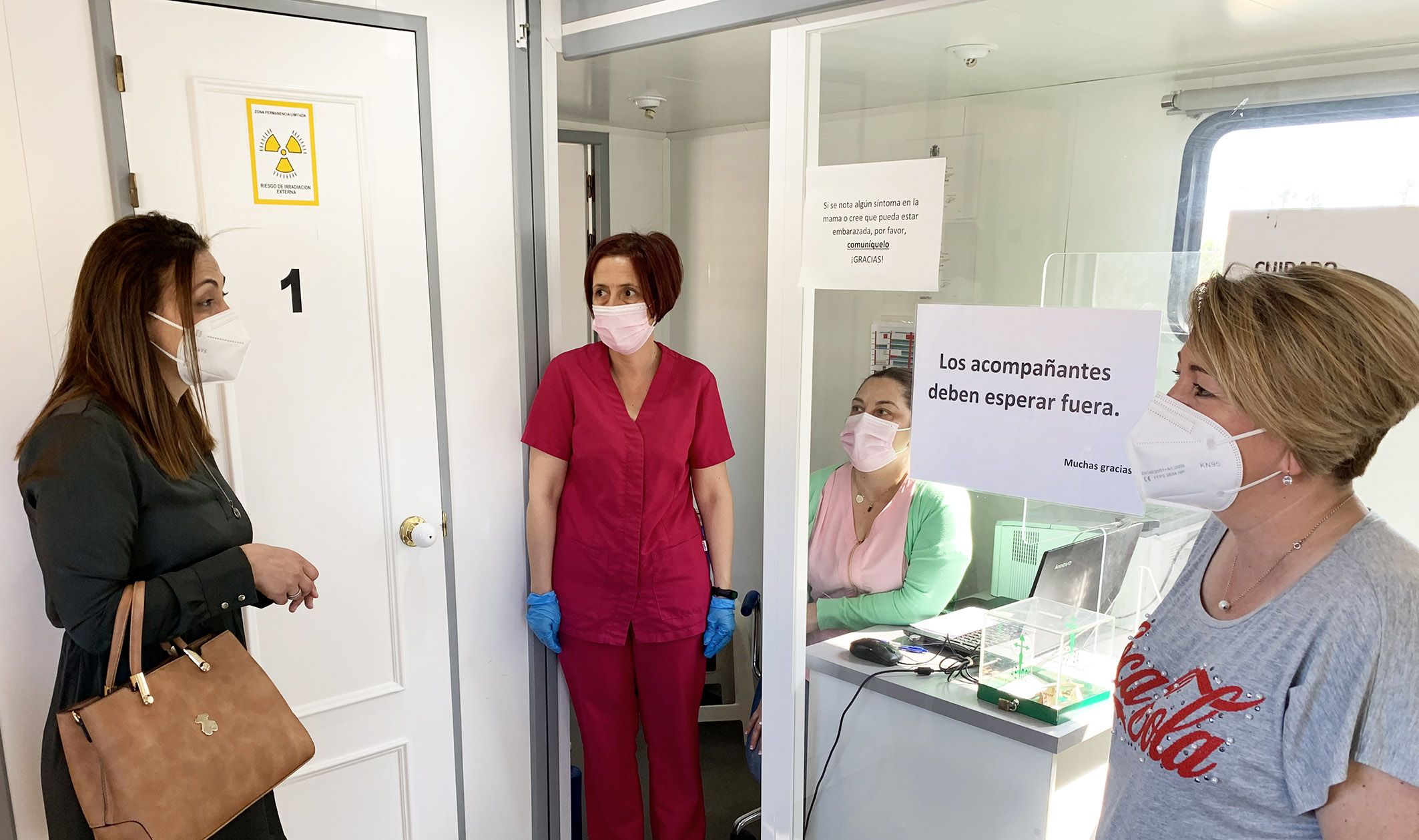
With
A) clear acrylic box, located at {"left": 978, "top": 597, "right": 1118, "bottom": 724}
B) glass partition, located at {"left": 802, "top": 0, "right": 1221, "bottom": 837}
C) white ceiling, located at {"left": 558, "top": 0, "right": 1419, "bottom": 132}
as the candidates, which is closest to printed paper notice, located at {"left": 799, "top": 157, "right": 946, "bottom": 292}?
glass partition, located at {"left": 802, "top": 0, "right": 1221, "bottom": 837}

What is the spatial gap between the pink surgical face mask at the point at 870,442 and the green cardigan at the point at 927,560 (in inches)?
2.8

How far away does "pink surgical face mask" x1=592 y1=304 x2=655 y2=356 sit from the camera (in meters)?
2.00

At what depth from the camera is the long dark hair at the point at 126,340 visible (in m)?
1.34

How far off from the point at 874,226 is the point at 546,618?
1188mm

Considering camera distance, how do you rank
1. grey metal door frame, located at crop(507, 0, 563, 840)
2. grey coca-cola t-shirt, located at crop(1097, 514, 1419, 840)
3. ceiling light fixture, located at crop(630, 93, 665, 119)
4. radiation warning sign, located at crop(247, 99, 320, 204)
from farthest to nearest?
ceiling light fixture, located at crop(630, 93, 665, 119) → grey metal door frame, located at crop(507, 0, 563, 840) → radiation warning sign, located at crop(247, 99, 320, 204) → grey coca-cola t-shirt, located at crop(1097, 514, 1419, 840)

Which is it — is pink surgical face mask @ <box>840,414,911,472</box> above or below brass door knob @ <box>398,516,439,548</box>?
above

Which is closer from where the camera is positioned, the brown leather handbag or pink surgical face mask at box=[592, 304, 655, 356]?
the brown leather handbag

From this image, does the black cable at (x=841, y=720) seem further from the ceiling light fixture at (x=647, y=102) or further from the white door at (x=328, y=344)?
the ceiling light fixture at (x=647, y=102)

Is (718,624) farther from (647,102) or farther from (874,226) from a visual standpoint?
(647,102)

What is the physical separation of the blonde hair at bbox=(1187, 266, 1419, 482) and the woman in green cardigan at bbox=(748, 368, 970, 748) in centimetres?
58

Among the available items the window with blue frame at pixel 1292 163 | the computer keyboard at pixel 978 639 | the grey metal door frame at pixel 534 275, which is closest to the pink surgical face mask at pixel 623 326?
the grey metal door frame at pixel 534 275

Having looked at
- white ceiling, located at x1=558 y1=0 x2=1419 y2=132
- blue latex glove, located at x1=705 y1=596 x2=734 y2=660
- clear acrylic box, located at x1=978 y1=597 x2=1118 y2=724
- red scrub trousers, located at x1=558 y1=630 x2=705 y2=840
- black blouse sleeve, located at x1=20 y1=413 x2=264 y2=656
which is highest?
white ceiling, located at x1=558 y1=0 x2=1419 y2=132

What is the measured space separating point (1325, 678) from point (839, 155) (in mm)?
1093

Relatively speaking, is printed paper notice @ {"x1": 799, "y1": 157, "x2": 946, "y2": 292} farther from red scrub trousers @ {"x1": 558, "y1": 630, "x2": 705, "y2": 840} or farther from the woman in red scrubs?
red scrub trousers @ {"x1": 558, "y1": 630, "x2": 705, "y2": 840}
